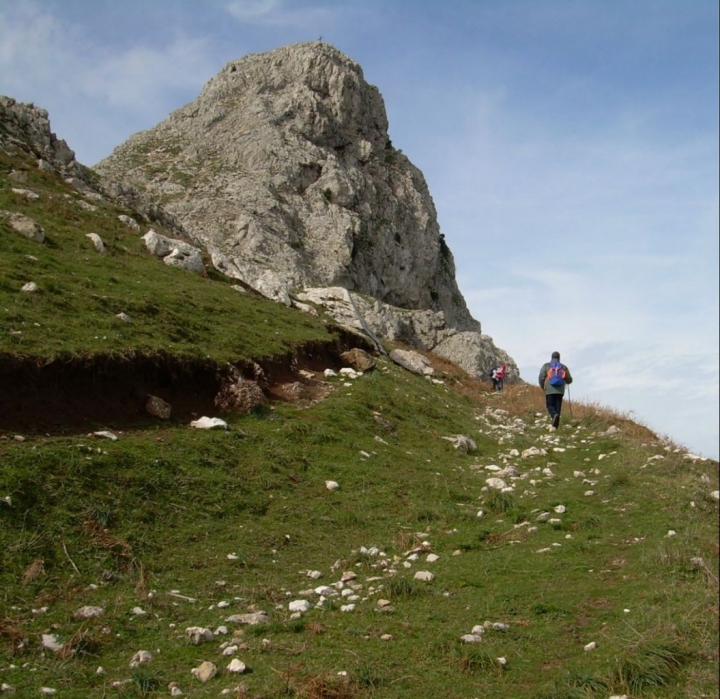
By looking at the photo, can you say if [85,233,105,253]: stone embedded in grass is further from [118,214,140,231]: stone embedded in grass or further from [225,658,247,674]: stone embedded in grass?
[225,658,247,674]: stone embedded in grass

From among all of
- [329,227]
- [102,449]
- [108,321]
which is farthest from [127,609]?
[329,227]

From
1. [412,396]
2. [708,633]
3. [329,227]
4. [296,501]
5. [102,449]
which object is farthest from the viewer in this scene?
[329,227]

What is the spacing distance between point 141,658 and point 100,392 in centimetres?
779

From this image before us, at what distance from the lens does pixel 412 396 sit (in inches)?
883

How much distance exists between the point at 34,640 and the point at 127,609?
1116mm

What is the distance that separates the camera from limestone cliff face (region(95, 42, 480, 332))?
172 feet

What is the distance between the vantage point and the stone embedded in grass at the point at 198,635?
693 cm

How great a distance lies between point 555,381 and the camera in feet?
68.4

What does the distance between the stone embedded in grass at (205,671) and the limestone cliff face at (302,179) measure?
123 feet

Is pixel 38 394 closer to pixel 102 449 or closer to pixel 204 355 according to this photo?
pixel 102 449

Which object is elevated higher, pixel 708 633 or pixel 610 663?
pixel 708 633

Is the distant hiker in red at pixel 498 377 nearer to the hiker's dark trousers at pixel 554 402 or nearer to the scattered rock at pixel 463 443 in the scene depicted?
the hiker's dark trousers at pixel 554 402

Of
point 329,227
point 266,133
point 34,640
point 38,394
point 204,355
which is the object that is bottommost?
point 34,640

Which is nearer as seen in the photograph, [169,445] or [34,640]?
[34,640]
